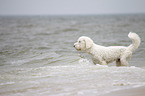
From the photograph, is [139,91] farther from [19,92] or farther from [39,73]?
[39,73]

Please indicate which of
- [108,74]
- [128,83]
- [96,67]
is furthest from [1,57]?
[128,83]

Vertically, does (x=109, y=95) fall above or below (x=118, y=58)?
below

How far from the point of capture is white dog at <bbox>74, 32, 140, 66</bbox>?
700 cm

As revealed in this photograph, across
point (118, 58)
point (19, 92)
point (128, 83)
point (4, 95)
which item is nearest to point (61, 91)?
point (19, 92)

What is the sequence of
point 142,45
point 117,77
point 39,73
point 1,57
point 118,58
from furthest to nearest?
1. point 142,45
2. point 1,57
3. point 118,58
4. point 39,73
5. point 117,77

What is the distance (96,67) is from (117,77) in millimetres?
1205

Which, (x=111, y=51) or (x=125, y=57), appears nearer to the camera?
(x=125, y=57)

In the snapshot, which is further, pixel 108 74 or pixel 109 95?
pixel 108 74

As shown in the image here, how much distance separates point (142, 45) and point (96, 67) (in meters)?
5.52

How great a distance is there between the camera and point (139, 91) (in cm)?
476

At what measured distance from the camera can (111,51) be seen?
716 centimetres

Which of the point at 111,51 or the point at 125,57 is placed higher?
the point at 111,51

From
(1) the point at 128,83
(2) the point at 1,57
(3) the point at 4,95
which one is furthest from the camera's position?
(2) the point at 1,57

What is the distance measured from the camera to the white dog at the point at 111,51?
6996mm
